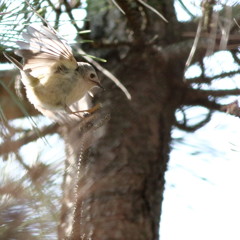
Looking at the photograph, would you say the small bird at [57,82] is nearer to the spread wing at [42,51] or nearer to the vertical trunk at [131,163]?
the spread wing at [42,51]

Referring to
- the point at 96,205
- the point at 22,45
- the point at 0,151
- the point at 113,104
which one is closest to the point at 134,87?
the point at 113,104

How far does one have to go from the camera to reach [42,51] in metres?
1.32

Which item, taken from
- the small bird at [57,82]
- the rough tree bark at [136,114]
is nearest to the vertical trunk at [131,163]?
the rough tree bark at [136,114]

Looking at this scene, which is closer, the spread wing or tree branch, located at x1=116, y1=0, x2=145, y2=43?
the spread wing

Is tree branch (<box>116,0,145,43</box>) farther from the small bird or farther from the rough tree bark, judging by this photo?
the small bird

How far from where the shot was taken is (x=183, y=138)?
68.7 inches

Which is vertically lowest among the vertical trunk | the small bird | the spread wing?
the vertical trunk

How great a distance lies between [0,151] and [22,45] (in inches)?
14.1

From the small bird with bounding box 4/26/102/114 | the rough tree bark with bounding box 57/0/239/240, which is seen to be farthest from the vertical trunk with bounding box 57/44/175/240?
the small bird with bounding box 4/26/102/114

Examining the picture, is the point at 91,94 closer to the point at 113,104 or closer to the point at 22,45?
the point at 113,104

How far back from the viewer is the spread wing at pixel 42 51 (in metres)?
1.19

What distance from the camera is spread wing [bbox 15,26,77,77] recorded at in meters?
1.19

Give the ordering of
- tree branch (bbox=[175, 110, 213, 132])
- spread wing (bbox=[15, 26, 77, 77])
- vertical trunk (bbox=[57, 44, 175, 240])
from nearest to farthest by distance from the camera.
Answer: spread wing (bbox=[15, 26, 77, 77])
vertical trunk (bbox=[57, 44, 175, 240])
tree branch (bbox=[175, 110, 213, 132])

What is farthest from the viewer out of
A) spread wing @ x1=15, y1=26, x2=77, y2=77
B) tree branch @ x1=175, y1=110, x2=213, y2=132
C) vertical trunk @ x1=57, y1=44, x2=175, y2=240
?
tree branch @ x1=175, y1=110, x2=213, y2=132
